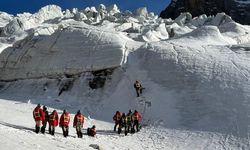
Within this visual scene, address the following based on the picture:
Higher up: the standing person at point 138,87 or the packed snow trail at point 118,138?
the standing person at point 138,87

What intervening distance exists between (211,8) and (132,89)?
108396 mm

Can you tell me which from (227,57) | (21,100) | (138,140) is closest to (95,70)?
(21,100)

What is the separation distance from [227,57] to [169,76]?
5.01m

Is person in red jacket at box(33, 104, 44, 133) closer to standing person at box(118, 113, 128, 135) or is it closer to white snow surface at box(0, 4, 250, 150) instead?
white snow surface at box(0, 4, 250, 150)

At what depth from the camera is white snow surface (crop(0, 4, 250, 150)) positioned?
28.6 metres

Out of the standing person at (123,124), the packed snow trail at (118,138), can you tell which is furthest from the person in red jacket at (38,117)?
the standing person at (123,124)

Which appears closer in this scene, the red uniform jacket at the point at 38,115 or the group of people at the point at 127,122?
the red uniform jacket at the point at 38,115

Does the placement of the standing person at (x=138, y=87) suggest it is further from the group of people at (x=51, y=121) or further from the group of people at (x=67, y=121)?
the group of people at (x=51, y=121)

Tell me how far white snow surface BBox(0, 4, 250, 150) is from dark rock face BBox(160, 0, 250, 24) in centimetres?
7830

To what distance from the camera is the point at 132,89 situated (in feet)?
125

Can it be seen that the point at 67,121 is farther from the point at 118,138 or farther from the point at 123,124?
the point at 123,124

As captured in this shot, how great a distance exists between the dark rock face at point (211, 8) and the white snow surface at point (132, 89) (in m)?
78.3

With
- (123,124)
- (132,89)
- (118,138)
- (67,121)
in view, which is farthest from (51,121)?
(132,89)

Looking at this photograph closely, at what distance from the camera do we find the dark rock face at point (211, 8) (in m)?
130
